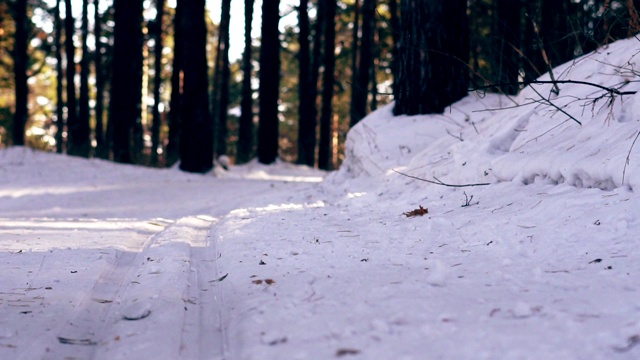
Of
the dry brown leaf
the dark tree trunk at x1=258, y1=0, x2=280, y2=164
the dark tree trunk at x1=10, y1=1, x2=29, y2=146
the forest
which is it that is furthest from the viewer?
the dark tree trunk at x1=10, y1=1, x2=29, y2=146

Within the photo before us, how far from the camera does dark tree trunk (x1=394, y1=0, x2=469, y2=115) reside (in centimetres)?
756

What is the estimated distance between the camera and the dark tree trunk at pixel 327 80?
A: 63.5 ft

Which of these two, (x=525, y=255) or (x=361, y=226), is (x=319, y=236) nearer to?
(x=361, y=226)

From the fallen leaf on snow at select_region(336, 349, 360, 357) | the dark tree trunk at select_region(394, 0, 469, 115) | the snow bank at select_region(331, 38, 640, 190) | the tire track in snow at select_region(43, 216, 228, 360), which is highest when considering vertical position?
the dark tree trunk at select_region(394, 0, 469, 115)

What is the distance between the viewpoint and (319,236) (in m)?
4.16

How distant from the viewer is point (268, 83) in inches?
645

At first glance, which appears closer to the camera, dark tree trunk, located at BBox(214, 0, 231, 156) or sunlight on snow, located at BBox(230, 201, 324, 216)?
sunlight on snow, located at BBox(230, 201, 324, 216)

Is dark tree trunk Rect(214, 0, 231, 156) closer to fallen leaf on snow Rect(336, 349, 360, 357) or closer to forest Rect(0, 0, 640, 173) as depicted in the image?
forest Rect(0, 0, 640, 173)

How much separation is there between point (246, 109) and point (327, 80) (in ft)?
10.0

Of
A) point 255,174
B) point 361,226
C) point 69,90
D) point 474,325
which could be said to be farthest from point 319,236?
point 69,90

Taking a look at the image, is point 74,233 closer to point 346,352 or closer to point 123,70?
point 346,352

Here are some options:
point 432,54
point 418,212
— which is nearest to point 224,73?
point 432,54

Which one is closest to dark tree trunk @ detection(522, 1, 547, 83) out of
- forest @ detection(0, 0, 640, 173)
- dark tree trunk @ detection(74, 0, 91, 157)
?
forest @ detection(0, 0, 640, 173)

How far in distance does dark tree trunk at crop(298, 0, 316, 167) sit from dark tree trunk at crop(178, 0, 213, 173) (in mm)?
6494
